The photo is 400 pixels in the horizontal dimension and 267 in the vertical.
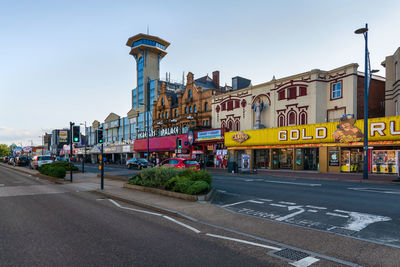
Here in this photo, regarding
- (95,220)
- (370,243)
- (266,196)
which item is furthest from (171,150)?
(370,243)

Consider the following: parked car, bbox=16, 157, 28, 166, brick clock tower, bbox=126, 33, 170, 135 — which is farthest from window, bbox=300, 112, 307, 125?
parked car, bbox=16, 157, 28, 166

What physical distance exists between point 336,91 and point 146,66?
54.9 m

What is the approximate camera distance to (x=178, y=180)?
41.4 feet

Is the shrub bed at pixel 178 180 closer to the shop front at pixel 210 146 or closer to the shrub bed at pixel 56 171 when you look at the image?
the shrub bed at pixel 56 171

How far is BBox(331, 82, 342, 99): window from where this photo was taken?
1126 inches

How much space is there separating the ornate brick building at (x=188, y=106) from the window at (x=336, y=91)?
1841cm

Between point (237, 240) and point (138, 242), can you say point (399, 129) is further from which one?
point (138, 242)

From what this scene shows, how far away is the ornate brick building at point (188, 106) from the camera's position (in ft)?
145

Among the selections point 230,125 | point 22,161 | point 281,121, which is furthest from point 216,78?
point 22,161

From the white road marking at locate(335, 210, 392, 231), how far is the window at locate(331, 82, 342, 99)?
918 inches

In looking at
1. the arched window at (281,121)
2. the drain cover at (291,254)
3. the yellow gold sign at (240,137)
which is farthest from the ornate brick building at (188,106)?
the drain cover at (291,254)

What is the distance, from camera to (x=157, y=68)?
248ft

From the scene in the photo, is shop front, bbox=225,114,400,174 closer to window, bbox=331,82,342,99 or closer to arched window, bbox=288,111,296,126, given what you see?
arched window, bbox=288,111,296,126

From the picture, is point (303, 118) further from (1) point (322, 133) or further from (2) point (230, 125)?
(2) point (230, 125)
